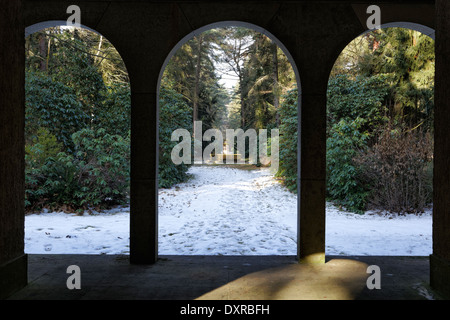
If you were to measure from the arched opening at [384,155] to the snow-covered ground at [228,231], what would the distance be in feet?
0.17

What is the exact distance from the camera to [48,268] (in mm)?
3918

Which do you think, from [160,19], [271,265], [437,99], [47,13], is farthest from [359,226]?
[47,13]

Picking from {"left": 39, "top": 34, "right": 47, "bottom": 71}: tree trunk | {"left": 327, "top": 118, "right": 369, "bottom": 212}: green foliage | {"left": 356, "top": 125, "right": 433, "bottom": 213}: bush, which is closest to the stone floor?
{"left": 356, "top": 125, "right": 433, "bottom": 213}: bush

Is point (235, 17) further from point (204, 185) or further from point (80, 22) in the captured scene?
point (204, 185)

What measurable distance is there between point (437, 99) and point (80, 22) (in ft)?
15.0

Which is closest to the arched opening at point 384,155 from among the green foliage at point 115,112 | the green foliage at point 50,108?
the green foliage at point 115,112

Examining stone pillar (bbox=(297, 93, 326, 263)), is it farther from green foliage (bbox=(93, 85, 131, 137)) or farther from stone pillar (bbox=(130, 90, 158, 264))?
green foliage (bbox=(93, 85, 131, 137))

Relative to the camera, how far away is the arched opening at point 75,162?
237 inches

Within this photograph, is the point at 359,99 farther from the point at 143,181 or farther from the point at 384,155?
the point at 143,181

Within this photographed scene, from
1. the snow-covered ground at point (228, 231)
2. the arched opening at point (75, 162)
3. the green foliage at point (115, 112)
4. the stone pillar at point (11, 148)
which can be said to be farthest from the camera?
the green foliage at point (115, 112)

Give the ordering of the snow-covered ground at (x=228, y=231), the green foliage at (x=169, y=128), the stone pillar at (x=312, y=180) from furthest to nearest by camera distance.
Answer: the green foliage at (x=169, y=128), the snow-covered ground at (x=228, y=231), the stone pillar at (x=312, y=180)

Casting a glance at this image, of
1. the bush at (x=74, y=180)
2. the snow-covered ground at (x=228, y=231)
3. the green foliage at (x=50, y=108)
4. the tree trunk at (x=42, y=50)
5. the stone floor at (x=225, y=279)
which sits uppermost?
the tree trunk at (x=42, y=50)

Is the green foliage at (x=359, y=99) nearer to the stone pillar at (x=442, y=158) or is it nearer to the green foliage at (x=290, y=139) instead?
the green foliage at (x=290, y=139)

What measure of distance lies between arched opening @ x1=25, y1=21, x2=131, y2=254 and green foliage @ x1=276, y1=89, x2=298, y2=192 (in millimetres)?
6175
